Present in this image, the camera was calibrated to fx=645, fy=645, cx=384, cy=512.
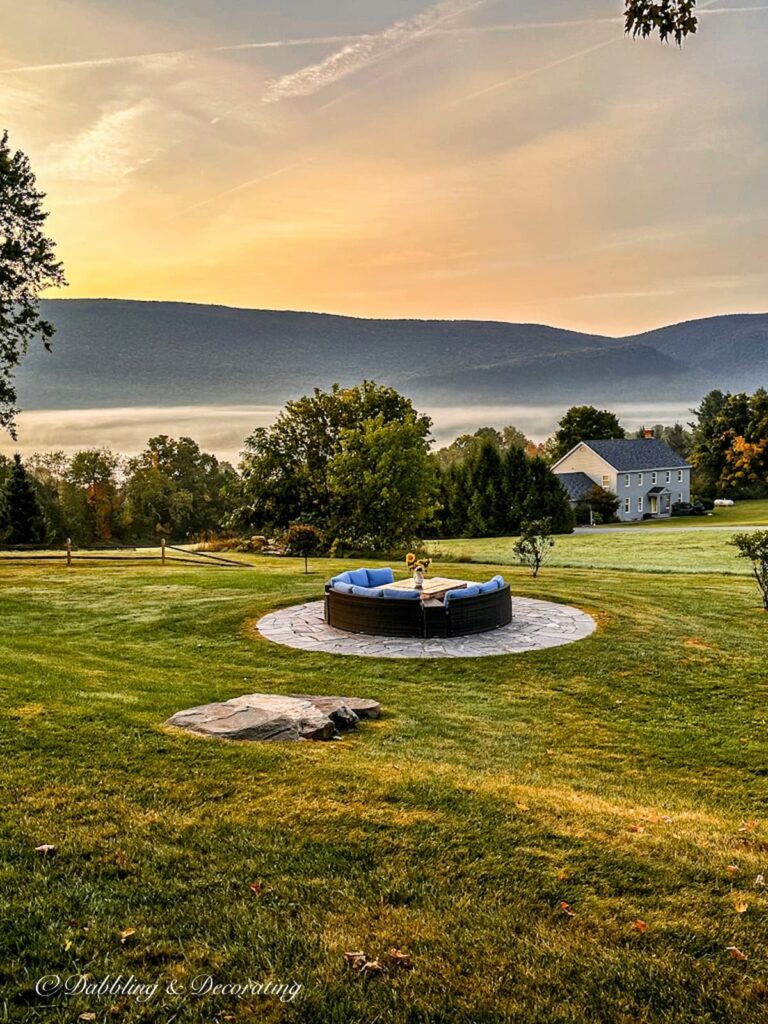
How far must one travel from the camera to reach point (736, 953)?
2973 mm

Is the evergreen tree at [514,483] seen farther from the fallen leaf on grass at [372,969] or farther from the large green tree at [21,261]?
the fallen leaf on grass at [372,969]

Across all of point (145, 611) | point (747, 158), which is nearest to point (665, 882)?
point (145, 611)

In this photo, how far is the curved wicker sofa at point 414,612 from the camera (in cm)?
1110

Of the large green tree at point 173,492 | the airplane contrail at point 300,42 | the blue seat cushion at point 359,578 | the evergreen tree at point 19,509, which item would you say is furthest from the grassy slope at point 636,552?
the large green tree at point 173,492

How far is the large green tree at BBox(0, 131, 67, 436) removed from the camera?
1862cm

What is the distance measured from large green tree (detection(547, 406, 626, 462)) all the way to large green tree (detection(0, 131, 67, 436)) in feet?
179

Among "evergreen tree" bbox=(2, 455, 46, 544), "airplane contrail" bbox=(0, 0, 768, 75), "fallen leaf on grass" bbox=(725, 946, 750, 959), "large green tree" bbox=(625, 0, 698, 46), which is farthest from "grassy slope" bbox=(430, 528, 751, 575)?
"evergreen tree" bbox=(2, 455, 46, 544)

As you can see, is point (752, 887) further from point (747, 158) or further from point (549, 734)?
point (747, 158)

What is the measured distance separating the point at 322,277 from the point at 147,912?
43359 millimetres

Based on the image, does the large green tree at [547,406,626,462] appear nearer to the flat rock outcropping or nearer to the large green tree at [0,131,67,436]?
the large green tree at [0,131,67,436]

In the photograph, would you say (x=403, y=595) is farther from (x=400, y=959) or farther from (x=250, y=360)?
(x=250, y=360)

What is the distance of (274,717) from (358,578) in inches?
287

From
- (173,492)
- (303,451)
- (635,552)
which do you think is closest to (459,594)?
(635,552)

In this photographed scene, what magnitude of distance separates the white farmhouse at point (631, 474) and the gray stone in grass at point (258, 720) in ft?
167
